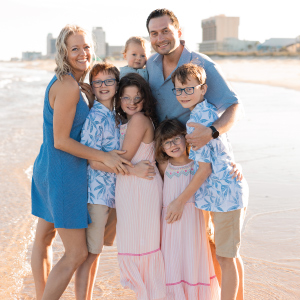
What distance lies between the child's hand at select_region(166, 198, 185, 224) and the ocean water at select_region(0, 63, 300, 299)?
0.90 metres

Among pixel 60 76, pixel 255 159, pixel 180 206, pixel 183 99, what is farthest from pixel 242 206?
pixel 255 159

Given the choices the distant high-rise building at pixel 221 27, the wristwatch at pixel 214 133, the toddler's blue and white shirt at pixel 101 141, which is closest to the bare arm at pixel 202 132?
the wristwatch at pixel 214 133

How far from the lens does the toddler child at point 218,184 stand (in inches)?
110

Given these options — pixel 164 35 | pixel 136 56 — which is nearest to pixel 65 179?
pixel 164 35

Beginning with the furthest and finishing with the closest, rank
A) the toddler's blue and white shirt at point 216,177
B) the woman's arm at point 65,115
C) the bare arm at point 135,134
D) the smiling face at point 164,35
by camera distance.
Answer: the smiling face at point 164,35 → the bare arm at point 135,134 → the toddler's blue and white shirt at point 216,177 → the woman's arm at point 65,115

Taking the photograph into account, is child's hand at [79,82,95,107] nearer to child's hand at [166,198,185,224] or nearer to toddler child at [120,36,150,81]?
toddler child at [120,36,150,81]

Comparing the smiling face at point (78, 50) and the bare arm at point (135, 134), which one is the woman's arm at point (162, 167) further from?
the smiling face at point (78, 50)

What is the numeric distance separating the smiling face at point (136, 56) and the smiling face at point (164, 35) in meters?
0.45

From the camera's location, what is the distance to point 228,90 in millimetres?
3012

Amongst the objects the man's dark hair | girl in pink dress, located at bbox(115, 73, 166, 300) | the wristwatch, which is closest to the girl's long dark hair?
girl in pink dress, located at bbox(115, 73, 166, 300)

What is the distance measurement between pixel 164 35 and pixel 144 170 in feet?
3.32

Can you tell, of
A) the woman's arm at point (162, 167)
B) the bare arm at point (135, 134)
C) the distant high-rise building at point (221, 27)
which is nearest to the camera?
the bare arm at point (135, 134)

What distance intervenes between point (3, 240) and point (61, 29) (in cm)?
245

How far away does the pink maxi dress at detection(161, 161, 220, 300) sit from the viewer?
295 centimetres
